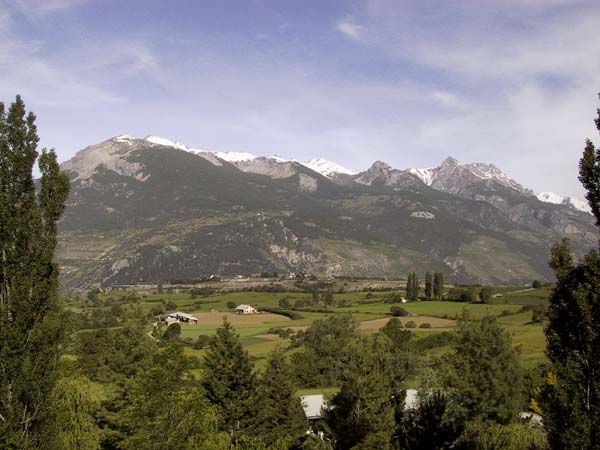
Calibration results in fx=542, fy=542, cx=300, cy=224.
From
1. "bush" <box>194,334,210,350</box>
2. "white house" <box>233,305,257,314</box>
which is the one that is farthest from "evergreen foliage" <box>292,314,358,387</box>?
"white house" <box>233,305,257,314</box>

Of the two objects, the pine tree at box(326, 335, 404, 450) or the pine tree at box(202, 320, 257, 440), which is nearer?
the pine tree at box(326, 335, 404, 450)

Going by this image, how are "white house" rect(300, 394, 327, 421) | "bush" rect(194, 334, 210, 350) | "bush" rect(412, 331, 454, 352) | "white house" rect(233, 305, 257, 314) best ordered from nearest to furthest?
"white house" rect(300, 394, 327, 421) → "bush" rect(412, 331, 454, 352) → "bush" rect(194, 334, 210, 350) → "white house" rect(233, 305, 257, 314)

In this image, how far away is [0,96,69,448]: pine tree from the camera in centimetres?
2062

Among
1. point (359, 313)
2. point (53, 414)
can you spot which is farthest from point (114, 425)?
point (359, 313)

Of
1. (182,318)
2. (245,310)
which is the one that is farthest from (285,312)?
(182,318)

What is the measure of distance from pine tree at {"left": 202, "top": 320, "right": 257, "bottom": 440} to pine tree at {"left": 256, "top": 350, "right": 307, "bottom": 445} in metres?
1.08

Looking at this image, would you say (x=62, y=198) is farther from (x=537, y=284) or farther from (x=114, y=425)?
(x=537, y=284)

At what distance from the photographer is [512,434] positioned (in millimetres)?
36938

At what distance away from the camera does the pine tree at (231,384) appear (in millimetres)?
41719

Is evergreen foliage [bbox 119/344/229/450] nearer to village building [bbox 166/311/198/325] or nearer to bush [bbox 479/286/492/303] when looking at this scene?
village building [bbox 166/311/198/325]

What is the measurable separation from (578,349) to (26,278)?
2222 cm

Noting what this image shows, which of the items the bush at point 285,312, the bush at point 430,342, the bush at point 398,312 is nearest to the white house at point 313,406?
the bush at point 430,342

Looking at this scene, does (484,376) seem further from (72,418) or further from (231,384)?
(72,418)

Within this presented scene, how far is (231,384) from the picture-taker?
42.4m
